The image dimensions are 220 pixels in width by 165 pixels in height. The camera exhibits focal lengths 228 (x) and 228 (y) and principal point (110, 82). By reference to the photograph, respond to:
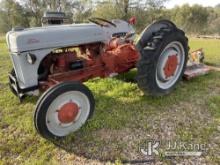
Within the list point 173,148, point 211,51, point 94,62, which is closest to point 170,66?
point 94,62

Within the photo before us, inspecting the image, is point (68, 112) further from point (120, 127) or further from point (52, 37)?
point (52, 37)

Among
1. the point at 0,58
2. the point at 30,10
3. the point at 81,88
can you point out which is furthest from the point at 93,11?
the point at 81,88

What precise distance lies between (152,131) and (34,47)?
5.98 feet

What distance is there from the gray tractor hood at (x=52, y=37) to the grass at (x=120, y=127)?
1039 mm

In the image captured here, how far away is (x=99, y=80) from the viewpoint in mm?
4598

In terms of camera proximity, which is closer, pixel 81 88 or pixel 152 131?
pixel 81 88

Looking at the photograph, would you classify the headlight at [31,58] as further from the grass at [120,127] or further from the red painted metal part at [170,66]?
the red painted metal part at [170,66]

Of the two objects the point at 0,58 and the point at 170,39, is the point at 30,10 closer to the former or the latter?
the point at 0,58

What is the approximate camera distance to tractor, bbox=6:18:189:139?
2.66 m

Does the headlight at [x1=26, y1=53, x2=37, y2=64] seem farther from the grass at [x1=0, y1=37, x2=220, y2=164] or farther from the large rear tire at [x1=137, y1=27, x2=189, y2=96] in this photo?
the large rear tire at [x1=137, y1=27, x2=189, y2=96]

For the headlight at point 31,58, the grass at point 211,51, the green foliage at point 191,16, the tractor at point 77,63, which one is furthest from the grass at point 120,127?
the green foliage at point 191,16

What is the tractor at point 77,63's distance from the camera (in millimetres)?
2658

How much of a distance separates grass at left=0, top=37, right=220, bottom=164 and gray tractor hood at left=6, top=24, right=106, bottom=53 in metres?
1.04

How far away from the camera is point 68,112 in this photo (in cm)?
273
